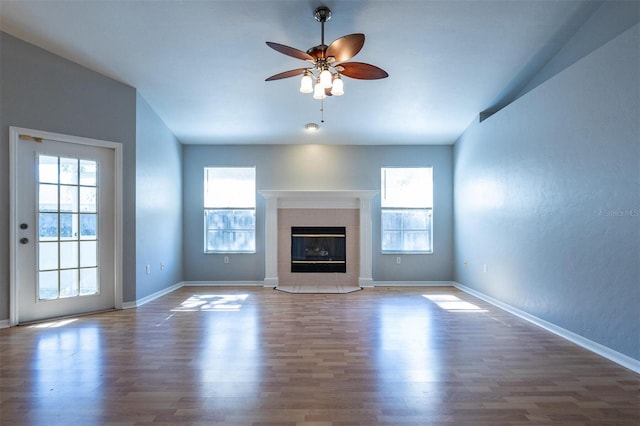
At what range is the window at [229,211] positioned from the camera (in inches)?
240

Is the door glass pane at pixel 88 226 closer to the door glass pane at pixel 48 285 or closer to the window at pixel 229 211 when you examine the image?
the door glass pane at pixel 48 285

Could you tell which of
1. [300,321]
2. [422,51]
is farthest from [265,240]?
[422,51]

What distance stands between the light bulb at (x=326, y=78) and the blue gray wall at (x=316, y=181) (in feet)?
10.9

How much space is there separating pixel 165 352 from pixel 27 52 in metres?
3.45

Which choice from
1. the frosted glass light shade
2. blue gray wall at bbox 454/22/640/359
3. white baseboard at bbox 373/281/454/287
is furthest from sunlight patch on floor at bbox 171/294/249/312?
blue gray wall at bbox 454/22/640/359

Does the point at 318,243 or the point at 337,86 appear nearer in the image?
the point at 337,86

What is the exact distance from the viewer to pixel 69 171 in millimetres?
3979

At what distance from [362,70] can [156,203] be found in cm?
362

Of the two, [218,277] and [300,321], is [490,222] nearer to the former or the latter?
[300,321]

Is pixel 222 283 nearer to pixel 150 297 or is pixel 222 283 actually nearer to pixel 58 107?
pixel 150 297

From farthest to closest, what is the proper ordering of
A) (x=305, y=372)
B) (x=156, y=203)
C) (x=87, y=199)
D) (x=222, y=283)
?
(x=222, y=283), (x=156, y=203), (x=87, y=199), (x=305, y=372)

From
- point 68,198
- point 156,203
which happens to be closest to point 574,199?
point 156,203

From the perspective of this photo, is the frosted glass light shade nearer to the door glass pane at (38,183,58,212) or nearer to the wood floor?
the wood floor

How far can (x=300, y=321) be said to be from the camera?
12.5 feet
